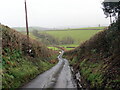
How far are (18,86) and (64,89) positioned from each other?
4999 mm

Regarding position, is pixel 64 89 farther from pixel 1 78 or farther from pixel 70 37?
pixel 70 37

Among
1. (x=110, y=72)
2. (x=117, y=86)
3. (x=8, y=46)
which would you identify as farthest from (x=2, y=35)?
(x=117, y=86)

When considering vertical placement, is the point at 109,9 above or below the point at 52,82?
above

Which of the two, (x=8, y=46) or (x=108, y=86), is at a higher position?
(x=8, y=46)

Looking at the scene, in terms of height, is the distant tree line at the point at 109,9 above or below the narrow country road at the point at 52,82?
above

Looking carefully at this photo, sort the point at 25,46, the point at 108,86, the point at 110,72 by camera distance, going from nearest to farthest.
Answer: the point at 108,86
the point at 110,72
the point at 25,46

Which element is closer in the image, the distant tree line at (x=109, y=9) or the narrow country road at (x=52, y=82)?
the narrow country road at (x=52, y=82)

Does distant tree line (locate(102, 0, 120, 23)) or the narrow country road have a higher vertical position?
distant tree line (locate(102, 0, 120, 23))

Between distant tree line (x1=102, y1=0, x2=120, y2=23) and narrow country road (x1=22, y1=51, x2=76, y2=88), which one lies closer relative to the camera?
narrow country road (x1=22, y1=51, x2=76, y2=88)

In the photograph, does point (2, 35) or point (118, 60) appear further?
point (2, 35)

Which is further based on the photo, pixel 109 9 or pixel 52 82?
pixel 109 9

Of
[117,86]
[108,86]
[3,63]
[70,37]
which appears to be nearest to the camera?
[117,86]

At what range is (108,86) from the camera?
12336mm

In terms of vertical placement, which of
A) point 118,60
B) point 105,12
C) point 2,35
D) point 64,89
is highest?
point 105,12
